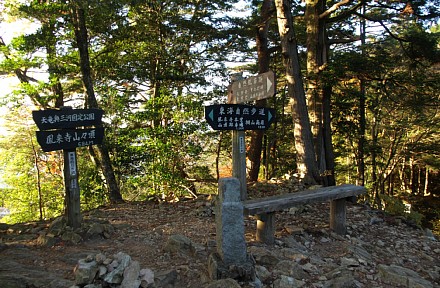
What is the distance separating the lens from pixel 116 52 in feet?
31.1

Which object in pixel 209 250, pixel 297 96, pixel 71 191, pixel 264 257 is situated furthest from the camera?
pixel 297 96

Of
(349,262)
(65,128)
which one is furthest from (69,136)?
(349,262)

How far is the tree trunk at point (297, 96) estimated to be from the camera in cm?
759

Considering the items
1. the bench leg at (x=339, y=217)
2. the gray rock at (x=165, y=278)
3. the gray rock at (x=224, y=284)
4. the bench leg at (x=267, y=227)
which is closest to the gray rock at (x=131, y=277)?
the gray rock at (x=165, y=278)

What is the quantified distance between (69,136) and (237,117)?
2.76m

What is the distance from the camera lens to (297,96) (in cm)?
764

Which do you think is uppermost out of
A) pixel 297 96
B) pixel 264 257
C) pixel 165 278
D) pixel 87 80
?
pixel 87 80

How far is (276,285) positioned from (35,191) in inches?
687

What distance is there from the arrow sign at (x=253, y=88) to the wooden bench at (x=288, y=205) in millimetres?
1711

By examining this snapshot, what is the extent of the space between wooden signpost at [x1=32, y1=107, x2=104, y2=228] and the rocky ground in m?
0.43

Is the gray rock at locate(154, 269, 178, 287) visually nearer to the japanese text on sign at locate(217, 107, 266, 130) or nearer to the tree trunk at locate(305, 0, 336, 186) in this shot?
the japanese text on sign at locate(217, 107, 266, 130)

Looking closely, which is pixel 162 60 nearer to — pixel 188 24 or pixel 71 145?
pixel 188 24

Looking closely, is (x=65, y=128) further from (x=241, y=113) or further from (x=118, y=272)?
(x=241, y=113)

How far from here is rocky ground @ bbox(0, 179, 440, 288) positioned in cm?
333
